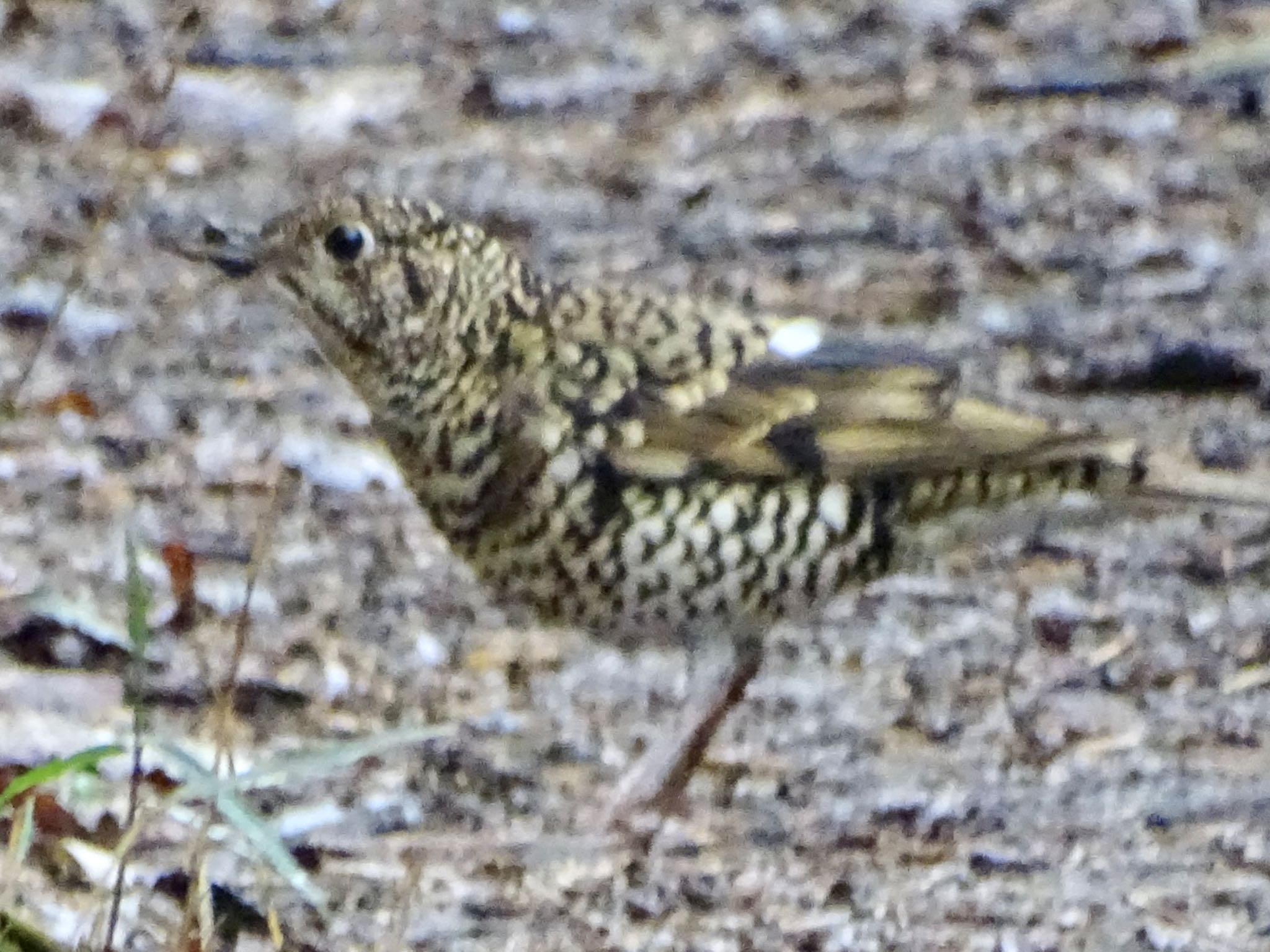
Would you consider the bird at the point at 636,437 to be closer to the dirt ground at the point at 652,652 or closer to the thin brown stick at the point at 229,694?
the dirt ground at the point at 652,652

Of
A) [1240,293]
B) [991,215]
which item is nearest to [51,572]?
[991,215]

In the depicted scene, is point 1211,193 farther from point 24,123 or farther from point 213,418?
point 24,123

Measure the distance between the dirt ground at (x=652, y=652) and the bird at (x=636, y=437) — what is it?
150 millimetres

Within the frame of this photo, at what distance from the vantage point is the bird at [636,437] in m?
1.43

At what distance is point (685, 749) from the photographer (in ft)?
5.58

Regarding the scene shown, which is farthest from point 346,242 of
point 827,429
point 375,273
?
point 827,429

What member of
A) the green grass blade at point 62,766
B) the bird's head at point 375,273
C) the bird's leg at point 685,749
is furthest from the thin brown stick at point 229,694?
the bird's leg at point 685,749

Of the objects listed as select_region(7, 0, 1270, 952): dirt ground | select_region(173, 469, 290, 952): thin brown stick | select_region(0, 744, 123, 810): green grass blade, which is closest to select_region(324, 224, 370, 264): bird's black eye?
select_region(7, 0, 1270, 952): dirt ground

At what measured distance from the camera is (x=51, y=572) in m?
1.84

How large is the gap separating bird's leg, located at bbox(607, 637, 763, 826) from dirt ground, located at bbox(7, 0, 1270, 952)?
0.03 m

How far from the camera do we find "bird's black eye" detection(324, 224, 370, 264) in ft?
4.57

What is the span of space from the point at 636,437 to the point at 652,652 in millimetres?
511

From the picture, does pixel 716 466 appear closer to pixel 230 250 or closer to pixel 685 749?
pixel 685 749

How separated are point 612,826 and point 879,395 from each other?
0.55 metres
